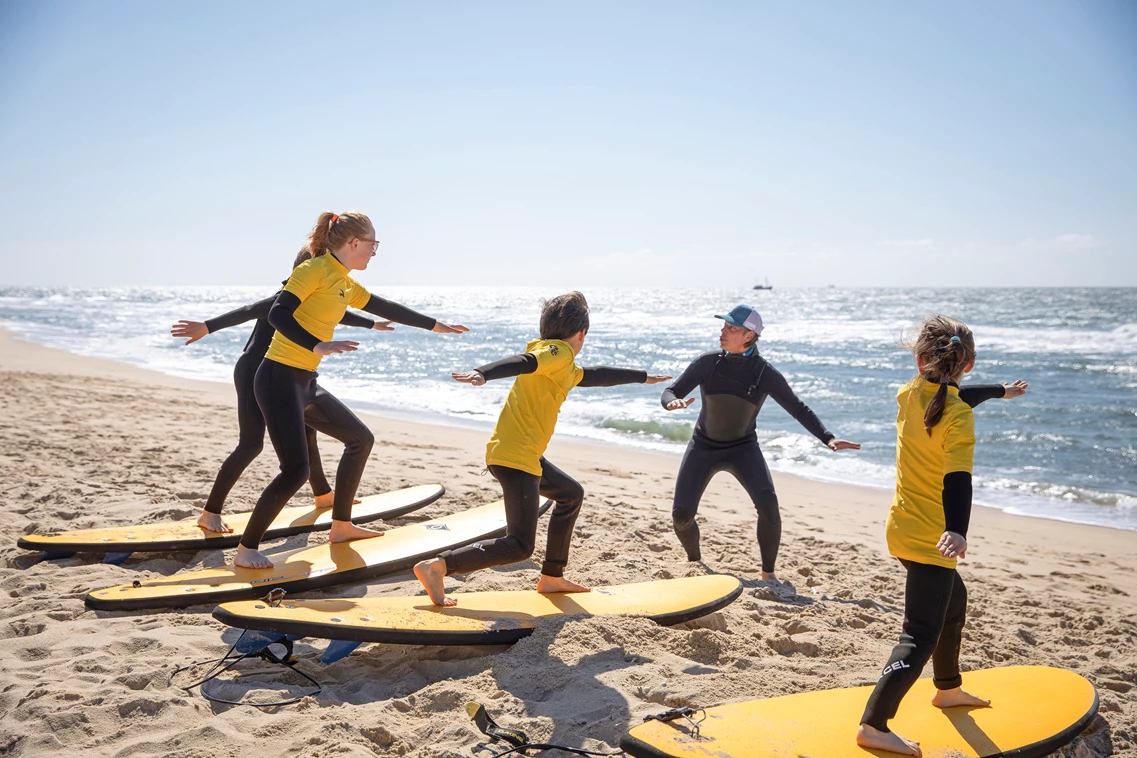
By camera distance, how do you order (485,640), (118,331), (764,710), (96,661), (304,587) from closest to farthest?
1. (764,710)
2. (96,661)
3. (485,640)
4. (304,587)
5. (118,331)

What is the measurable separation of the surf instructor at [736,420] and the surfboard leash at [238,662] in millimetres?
2899

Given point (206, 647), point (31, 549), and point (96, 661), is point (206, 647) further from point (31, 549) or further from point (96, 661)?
point (31, 549)

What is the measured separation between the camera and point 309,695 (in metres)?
3.37

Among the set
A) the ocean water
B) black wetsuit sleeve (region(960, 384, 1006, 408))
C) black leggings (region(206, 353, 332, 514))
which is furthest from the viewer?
the ocean water

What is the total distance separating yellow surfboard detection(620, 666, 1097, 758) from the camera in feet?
9.48

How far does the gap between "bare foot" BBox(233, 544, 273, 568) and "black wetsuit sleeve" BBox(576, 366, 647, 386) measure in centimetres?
227

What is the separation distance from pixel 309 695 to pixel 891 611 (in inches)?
144

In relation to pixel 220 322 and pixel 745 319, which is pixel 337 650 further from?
pixel 745 319

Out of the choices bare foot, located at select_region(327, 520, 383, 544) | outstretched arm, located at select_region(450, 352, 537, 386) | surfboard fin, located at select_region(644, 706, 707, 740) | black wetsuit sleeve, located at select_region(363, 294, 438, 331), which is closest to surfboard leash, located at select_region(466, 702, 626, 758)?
surfboard fin, located at select_region(644, 706, 707, 740)

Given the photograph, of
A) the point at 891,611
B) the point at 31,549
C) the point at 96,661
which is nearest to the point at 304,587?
the point at 96,661

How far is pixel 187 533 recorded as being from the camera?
5.51 meters

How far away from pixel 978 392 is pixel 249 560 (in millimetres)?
4118

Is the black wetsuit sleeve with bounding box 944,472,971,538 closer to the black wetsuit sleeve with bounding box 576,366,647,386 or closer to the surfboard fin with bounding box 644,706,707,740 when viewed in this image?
the surfboard fin with bounding box 644,706,707,740

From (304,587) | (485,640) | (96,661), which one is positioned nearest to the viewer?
(96,661)
